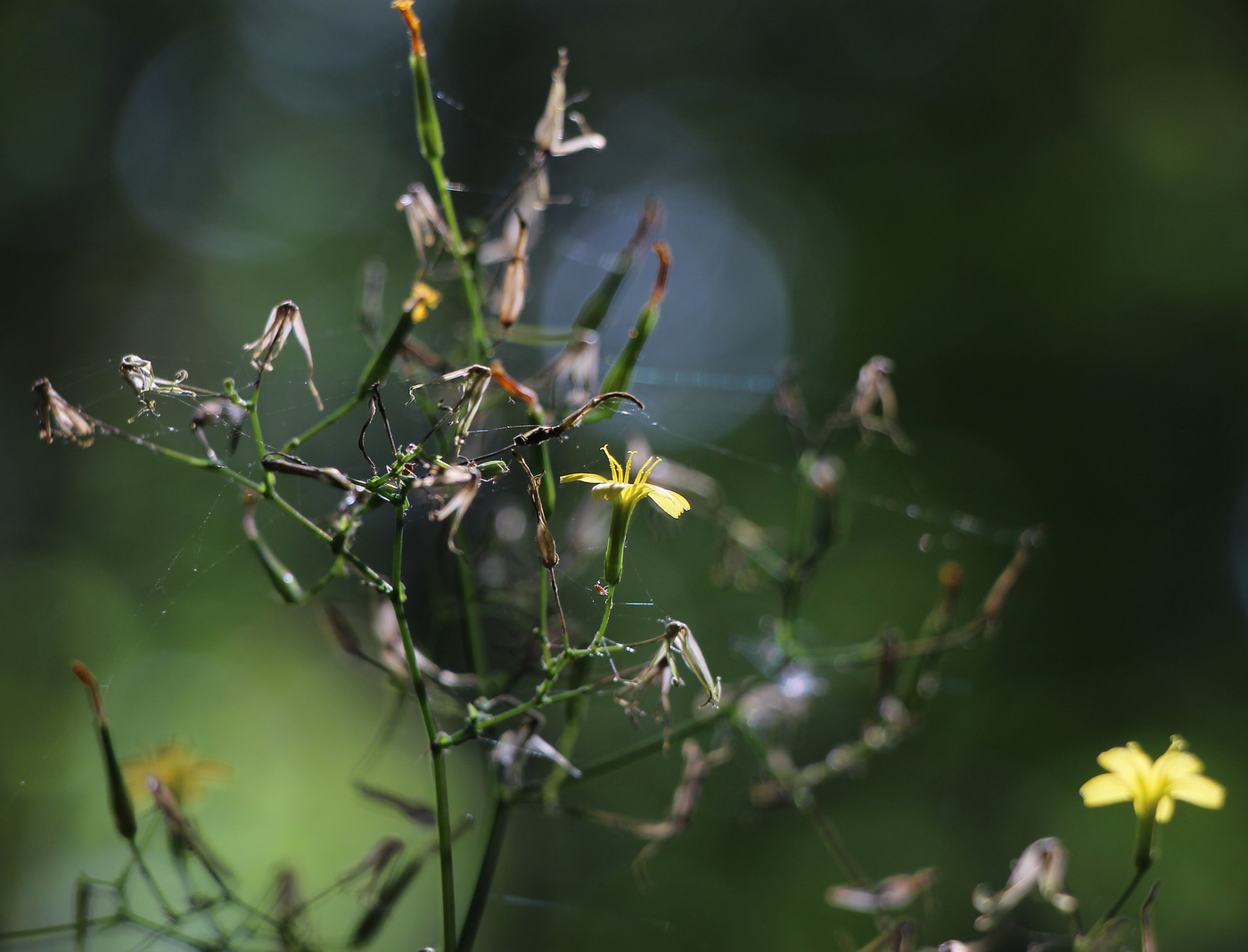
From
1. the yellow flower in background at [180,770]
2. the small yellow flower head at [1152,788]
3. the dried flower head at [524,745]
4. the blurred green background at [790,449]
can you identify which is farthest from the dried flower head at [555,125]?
the blurred green background at [790,449]

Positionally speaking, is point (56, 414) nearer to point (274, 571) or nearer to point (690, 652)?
point (274, 571)

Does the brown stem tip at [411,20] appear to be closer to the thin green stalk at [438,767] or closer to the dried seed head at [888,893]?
the thin green stalk at [438,767]

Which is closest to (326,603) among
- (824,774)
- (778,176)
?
(824,774)

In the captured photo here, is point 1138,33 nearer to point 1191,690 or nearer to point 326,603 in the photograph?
point 1191,690

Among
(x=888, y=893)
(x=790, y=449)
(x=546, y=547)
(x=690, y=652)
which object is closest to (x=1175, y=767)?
(x=888, y=893)

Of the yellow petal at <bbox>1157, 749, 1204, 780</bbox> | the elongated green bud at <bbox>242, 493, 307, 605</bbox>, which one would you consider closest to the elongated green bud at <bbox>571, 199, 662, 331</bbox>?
the elongated green bud at <bbox>242, 493, 307, 605</bbox>
